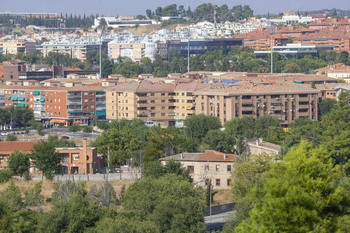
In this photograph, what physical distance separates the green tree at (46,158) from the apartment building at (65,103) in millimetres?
20209

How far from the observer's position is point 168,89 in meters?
49.2

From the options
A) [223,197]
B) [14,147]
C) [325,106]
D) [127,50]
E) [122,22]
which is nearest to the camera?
[223,197]

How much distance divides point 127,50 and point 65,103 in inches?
1999

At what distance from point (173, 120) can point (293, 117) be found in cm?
741

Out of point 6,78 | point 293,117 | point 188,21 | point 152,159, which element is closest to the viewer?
point 152,159

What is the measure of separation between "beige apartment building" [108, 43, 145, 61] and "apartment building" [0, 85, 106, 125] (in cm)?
4574

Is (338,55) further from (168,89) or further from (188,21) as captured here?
(188,21)

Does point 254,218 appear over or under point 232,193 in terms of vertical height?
over

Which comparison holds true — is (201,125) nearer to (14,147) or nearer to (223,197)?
(14,147)

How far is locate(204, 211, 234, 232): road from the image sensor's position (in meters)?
21.2

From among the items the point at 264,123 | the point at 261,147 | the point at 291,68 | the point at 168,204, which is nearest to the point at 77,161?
the point at 261,147

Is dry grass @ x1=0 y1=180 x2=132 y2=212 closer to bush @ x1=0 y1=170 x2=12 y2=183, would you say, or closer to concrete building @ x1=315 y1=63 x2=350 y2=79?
bush @ x1=0 y1=170 x2=12 y2=183

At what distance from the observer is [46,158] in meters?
29.3

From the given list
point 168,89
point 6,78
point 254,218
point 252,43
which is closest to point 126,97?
point 168,89
